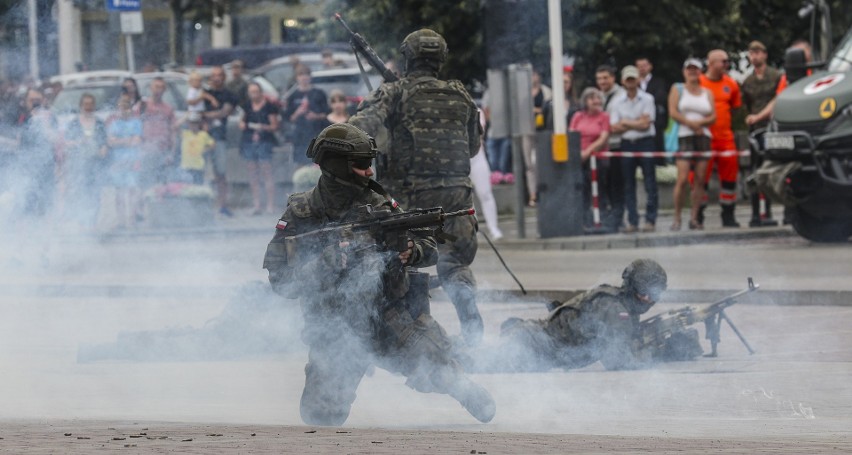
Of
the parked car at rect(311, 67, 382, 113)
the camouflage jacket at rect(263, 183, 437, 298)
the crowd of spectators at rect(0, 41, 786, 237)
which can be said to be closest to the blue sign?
the crowd of spectators at rect(0, 41, 786, 237)

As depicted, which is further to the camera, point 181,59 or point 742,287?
point 181,59

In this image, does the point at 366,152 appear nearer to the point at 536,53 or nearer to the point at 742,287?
the point at 742,287

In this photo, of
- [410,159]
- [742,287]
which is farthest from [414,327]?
[742,287]

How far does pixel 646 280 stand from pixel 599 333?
38 centimetres

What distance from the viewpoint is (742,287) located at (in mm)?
12992

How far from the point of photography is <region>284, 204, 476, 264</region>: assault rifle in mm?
7168

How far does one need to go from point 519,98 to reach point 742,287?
5151 mm

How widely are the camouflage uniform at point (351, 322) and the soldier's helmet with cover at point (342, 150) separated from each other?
21 millimetres

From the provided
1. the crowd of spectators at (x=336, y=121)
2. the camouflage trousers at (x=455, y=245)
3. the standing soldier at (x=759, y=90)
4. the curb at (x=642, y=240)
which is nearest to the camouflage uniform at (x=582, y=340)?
the camouflage trousers at (x=455, y=245)

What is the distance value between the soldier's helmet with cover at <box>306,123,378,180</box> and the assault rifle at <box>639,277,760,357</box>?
9.32 feet

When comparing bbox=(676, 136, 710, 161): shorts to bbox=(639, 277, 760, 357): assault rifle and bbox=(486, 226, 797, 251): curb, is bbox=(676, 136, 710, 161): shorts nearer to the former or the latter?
bbox=(486, 226, 797, 251): curb

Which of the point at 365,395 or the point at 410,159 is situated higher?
the point at 410,159

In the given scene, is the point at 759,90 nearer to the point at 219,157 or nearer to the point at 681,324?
the point at 219,157

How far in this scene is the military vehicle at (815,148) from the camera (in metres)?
15.8
